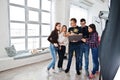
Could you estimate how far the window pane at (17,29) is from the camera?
485 cm

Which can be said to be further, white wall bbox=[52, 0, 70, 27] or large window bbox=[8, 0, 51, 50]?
white wall bbox=[52, 0, 70, 27]

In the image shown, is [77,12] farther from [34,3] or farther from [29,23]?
[29,23]

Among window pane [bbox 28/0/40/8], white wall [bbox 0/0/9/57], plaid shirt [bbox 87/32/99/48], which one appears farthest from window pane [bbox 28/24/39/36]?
plaid shirt [bbox 87/32/99/48]

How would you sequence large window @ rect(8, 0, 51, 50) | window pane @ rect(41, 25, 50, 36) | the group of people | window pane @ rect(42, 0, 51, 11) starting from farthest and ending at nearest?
window pane @ rect(41, 25, 50, 36) < window pane @ rect(42, 0, 51, 11) < large window @ rect(8, 0, 51, 50) < the group of people

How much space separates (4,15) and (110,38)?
4193 millimetres

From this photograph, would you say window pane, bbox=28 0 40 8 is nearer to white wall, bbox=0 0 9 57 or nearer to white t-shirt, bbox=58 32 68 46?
white wall, bbox=0 0 9 57

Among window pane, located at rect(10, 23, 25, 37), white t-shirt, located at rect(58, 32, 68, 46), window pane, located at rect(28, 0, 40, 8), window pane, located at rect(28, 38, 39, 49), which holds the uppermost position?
window pane, located at rect(28, 0, 40, 8)

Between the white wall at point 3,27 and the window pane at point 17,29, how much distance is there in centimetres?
42

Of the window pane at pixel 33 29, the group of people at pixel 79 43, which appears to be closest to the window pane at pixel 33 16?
the window pane at pixel 33 29

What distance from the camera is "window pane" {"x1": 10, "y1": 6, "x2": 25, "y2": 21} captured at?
480 centimetres

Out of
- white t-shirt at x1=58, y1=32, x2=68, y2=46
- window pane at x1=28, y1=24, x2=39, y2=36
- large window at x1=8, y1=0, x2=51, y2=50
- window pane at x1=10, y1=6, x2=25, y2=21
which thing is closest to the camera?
white t-shirt at x1=58, y1=32, x2=68, y2=46

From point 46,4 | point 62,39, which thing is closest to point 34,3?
point 46,4

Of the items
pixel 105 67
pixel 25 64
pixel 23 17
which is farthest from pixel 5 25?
pixel 105 67

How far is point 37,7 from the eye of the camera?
19.2 feet
